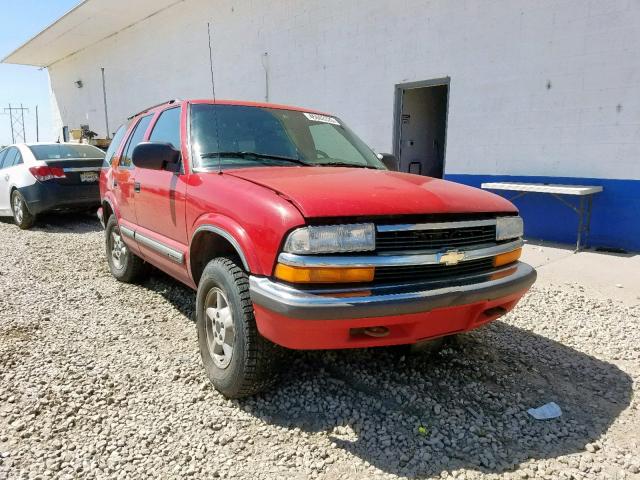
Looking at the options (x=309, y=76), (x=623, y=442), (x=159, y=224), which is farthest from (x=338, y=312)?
(x=309, y=76)

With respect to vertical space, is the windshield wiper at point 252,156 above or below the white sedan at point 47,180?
above

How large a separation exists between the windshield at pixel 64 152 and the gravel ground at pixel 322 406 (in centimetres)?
502

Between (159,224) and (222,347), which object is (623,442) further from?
(159,224)

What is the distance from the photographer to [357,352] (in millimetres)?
3244

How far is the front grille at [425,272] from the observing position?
7.46ft

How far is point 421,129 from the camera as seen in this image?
1015cm

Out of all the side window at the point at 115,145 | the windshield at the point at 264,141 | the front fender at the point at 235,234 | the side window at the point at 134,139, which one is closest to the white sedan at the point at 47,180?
the side window at the point at 115,145

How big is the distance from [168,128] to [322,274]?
223 cm

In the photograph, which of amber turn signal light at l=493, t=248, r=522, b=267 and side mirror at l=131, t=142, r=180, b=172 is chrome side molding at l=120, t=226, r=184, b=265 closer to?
side mirror at l=131, t=142, r=180, b=172

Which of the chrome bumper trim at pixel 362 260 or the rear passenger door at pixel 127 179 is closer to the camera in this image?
the chrome bumper trim at pixel 362 260

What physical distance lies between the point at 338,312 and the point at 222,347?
981mm

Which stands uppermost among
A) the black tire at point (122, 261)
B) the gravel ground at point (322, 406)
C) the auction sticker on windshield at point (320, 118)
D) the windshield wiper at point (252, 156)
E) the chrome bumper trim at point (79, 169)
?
the auction sticker on windshield at point (320, 118)

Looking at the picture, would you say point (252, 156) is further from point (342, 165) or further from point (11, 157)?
point (11, 157)

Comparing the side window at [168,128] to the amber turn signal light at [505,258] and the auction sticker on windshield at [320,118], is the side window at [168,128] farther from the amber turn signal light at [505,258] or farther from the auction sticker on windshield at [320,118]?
the amber turn signal light at [505,258]
